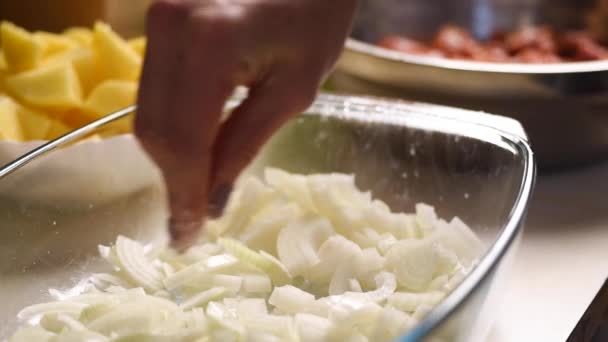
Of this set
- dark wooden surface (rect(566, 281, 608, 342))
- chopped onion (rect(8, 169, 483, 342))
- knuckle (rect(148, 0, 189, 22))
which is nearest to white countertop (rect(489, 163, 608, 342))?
dark wooden surface (rect(566, 281, 608, 342))

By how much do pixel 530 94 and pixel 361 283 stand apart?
1.40ft

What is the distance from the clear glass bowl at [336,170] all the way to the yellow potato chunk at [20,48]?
23 centimetres

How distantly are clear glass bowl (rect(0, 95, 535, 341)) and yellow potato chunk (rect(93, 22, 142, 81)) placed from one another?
0.19 m

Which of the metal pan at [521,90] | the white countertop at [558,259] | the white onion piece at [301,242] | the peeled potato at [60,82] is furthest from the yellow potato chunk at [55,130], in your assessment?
the white countertop at [558,259]

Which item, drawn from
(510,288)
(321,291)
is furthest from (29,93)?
(510,288)

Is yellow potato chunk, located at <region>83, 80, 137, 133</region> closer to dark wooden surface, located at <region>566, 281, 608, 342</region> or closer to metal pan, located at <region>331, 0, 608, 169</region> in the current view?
metal pan, located at <region>331, 0, 608, 169</region>

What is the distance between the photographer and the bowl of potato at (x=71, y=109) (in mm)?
783

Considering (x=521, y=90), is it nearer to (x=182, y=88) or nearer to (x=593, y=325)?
(x=593, y=325)

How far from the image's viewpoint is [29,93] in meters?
0.91

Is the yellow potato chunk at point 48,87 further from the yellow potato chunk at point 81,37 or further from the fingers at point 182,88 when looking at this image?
the fingers at point 182,88

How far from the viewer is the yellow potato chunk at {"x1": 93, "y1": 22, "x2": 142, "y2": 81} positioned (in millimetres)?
964

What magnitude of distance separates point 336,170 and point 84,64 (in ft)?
1.16

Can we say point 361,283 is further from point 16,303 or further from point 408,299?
point 16,303

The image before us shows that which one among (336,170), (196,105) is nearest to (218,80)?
(196,105)
